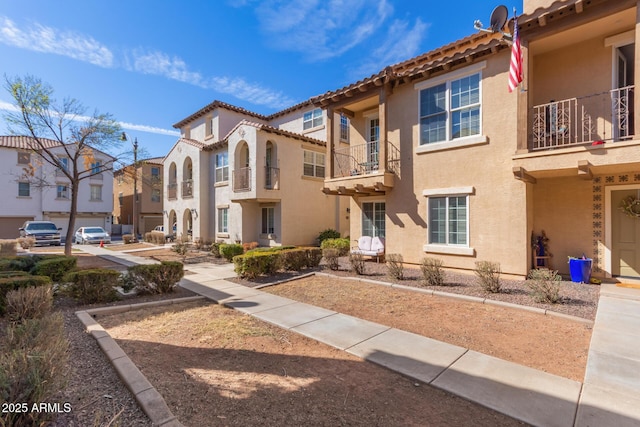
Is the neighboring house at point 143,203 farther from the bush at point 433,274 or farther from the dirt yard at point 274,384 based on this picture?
the dirt yard at point 274,384

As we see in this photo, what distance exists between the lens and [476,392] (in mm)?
3672

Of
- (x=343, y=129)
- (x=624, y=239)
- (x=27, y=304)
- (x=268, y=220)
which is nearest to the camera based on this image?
(x=27, y=304)

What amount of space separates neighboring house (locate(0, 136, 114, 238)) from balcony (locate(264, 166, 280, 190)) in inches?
909

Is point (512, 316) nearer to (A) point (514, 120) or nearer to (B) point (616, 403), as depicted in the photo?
(B) point (616, 403)

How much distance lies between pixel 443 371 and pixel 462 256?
7.02 meters

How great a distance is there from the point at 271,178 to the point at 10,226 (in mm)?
33160

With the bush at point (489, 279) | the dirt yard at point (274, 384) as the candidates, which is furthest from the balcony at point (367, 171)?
the dirt yard at point (274, 384)

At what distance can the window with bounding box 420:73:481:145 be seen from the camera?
33.8 feet

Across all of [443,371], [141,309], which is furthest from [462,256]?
[141,309]

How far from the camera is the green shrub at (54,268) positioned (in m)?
9.42

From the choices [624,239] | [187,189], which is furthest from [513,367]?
[187,189]

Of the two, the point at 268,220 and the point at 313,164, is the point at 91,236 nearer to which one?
Answer: the point at 268,220

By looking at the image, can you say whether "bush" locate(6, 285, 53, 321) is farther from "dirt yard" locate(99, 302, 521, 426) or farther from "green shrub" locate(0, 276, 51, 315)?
"dirt yard" locate(99, 302, 521, 426)

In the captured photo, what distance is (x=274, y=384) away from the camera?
12.7 ft
